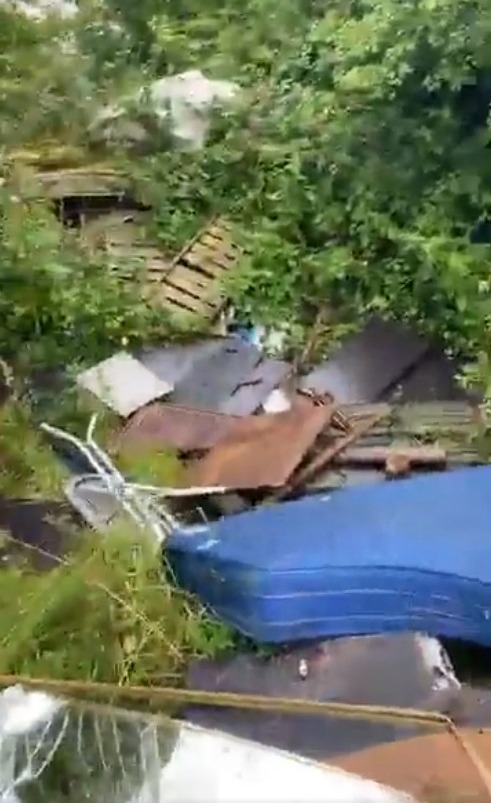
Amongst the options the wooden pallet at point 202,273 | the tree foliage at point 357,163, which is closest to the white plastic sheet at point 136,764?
the tree foliage at point 357,163

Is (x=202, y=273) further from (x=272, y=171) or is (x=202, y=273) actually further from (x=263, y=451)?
(x=263, y=451)

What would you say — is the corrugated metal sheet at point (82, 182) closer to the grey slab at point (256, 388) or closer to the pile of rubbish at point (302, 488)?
the pile of rubbish at point (302, 488)

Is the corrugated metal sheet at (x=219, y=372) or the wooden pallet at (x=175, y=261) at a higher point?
the wooden pallet at (x=175, y=261)

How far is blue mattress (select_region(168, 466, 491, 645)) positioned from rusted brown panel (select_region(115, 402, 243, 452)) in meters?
0.68

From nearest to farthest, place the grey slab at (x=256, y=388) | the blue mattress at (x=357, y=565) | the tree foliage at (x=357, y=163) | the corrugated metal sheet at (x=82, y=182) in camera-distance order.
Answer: the blue mattress at (x=357, y=565), the tree foliage at (x=357, y=163), the grey slab at (x=256, y=388), the corrugated metal sheet at (x=82, y=182)

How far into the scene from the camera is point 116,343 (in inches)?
162

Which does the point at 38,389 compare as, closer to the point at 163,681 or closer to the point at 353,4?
the point at 163,681

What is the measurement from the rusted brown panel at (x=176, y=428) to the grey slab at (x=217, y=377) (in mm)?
148

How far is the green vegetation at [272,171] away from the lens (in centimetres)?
379

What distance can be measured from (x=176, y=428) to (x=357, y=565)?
1122 millimetres

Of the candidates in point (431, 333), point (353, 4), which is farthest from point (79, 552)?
point (353, 4)

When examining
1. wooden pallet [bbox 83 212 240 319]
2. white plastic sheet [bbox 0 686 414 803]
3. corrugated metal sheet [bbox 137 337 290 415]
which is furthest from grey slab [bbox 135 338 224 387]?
white plastic sheet [bbox 0 686 414 803]

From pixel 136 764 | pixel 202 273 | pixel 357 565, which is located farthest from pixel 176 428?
pixel 136 764

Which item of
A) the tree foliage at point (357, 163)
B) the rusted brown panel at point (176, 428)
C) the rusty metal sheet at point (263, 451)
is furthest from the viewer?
the tree foliage at point (357, 163)
